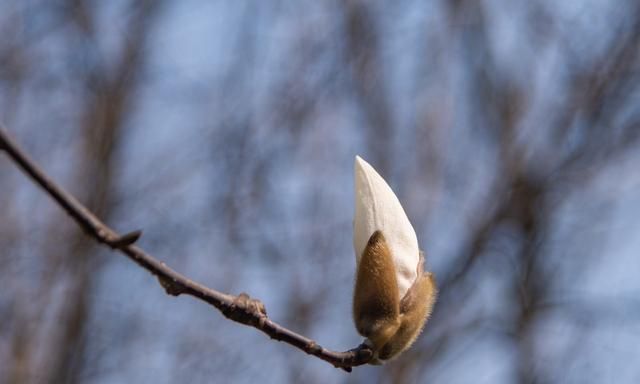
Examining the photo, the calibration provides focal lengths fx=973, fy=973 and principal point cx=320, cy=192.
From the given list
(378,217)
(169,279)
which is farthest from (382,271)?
(169,279)

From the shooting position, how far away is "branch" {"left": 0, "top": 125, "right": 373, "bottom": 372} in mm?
680

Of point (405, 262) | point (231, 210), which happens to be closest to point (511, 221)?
point (231, 210)

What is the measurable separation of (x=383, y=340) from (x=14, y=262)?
2.72 m

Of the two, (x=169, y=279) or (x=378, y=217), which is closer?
(x=169, y=279)

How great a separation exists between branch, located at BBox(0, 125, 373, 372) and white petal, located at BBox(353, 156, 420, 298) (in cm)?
11

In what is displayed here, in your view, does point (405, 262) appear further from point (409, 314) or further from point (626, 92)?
point (626, 92)

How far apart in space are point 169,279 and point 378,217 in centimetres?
33

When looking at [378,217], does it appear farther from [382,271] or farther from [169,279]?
[169,279]

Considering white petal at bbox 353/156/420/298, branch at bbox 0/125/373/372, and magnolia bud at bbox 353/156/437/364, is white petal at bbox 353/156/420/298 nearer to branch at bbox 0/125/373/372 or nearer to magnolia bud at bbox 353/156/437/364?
magnolia bud at bbox 353/156/437/364

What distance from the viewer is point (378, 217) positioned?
1107mm

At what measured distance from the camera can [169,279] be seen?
2.79 feet

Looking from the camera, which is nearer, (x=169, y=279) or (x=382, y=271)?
(x=169, y=279)

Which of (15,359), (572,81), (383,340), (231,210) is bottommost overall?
(15,359)

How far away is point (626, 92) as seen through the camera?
3686mm
